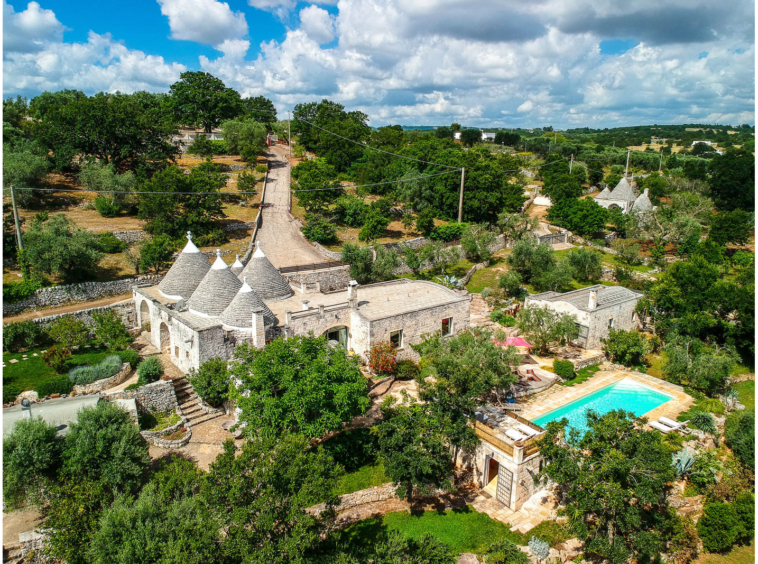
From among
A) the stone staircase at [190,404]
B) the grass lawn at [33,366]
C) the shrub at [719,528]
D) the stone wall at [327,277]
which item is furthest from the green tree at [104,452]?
the stone wall at [327,277]

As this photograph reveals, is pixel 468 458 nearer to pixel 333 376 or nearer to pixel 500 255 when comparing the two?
pixel 333 376

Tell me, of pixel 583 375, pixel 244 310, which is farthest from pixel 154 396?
pixel 583 375

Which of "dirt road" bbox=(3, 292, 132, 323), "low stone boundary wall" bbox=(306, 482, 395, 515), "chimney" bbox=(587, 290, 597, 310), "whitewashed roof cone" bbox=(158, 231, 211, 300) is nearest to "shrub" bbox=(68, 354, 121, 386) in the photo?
"whitewashed roof cone" bbox=(158, 231, 211, 300)

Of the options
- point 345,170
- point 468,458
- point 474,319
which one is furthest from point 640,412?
point 345,170

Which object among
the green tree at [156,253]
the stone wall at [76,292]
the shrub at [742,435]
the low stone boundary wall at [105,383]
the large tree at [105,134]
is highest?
the large tree at [105,134]

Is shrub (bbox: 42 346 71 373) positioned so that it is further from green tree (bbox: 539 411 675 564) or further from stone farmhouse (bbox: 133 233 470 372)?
green tree (bbox: 539 411 675 564)

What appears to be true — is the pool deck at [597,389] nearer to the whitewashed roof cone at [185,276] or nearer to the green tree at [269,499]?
the green tree at [269,499]
